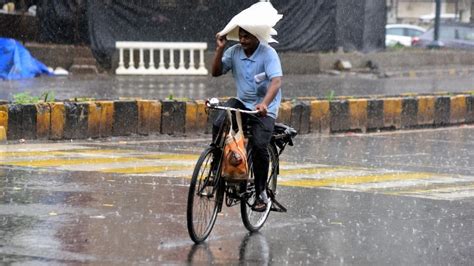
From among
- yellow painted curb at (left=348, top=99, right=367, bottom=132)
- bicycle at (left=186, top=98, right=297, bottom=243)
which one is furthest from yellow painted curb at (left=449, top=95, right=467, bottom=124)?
bicycle at (left=186, top=98, right=297, bottom=243)

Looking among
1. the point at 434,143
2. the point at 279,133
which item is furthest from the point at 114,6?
the point at 279,133

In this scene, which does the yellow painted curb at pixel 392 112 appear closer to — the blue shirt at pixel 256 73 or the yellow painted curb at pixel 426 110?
the yellow painted curb at pixel 426 110

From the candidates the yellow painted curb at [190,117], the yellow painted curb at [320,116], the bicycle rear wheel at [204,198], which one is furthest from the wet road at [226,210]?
the yellow painted curb at [320,116]

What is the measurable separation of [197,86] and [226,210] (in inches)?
661

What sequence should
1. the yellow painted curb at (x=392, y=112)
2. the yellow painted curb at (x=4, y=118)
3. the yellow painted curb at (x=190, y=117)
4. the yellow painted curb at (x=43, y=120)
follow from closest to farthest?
the yellow painted curb at (x=4, y=118) < the yellow painted curb at (x=43, y=120) < the yellow painted curb at (x=190, y=117) < the yellow painted curb at (x=392, y=112)

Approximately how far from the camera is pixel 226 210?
36.7 feet

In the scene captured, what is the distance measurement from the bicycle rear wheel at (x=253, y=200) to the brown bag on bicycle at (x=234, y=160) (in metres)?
0.22

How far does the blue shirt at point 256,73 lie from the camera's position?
32.3ft

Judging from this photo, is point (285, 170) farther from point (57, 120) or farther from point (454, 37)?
point (454, 37)

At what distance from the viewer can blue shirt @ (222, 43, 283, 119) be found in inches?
387

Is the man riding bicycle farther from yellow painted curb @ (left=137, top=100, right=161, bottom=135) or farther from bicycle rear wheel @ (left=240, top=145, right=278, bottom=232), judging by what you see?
yellow painted curb @ (left=137, top=100, right=161, bottom=135)

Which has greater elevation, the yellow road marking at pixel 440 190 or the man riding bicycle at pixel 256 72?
the man riding bicycle at pixel 256 72

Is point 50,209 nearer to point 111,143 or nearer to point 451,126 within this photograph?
point 111,143

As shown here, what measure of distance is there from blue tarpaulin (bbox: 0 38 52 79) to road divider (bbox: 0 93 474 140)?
9916 mm
